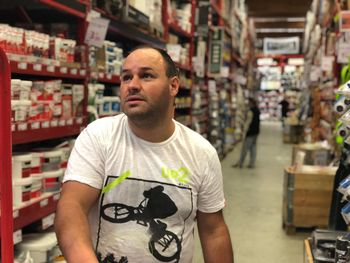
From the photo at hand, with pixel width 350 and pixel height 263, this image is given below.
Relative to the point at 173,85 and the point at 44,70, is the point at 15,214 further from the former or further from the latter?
the point at 173,85

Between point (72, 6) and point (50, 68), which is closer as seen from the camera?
point (50, 68)

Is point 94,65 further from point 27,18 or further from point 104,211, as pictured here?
point 104,211

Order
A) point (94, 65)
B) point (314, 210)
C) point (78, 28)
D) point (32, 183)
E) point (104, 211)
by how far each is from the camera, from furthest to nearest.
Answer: point (314, 210) → point (94, 65) → point (78, 28) → point (32, 183) → point (104, 211)

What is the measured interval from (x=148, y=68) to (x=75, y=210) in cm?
61

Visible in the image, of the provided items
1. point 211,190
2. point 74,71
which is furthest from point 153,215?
point 74,71

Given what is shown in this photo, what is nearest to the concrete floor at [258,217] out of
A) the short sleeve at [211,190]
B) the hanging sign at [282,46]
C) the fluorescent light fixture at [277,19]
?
the short sleeve at [211,190]

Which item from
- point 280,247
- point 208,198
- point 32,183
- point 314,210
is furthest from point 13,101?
point 314,210

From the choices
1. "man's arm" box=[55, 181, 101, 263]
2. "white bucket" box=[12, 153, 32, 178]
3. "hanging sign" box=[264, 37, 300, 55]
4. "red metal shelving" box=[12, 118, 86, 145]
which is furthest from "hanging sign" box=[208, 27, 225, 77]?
"hanging sign" box=[264, 37, 300, 55]

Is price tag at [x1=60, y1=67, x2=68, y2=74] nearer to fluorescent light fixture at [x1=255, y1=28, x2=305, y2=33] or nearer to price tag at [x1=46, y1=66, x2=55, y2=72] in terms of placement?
price tag at [x1=46, y1=66, x2=55, y2=72]

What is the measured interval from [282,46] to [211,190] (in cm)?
2587

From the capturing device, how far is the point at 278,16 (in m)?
20.8

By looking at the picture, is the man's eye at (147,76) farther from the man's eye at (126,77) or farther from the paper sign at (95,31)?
the paper sign at (95,31)

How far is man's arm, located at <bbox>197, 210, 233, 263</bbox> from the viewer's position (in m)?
2.10

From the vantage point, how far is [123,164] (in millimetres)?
1935
